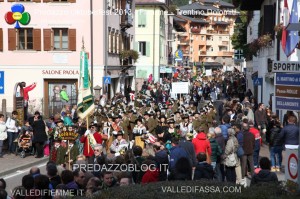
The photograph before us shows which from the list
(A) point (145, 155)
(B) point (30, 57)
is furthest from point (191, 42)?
(A) point (145, 155)

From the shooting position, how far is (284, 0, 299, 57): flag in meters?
22.3

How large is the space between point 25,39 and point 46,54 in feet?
5.20

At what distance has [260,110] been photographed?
2581 centimetres

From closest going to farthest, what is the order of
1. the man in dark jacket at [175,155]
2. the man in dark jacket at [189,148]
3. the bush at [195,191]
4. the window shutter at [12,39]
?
the bush at [195,191], the man in dark jacket at [175,155], the man in dark jacket at [189,148], the window shutter at [12,39]

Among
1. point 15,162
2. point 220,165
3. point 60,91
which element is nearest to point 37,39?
point 60,91

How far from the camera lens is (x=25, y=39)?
4106cm

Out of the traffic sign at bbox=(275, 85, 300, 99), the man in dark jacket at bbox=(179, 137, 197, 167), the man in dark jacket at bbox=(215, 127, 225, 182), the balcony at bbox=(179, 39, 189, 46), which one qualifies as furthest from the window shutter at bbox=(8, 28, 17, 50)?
the balcony at bbox=(179, 39, 189, 46)

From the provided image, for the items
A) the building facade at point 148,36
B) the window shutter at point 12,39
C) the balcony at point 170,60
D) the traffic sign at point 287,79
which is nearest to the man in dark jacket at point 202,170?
the traffic sign at point 287,79

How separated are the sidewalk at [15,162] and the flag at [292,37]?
936 centimetres

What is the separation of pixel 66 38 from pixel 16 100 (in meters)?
16.5

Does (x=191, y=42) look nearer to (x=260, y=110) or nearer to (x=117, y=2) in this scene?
(x=117, y=2)

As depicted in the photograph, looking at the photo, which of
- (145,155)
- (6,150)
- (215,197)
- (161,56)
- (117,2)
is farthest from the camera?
(161,56)

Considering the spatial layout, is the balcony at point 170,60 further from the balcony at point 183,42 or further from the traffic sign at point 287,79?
the traffic sign at point 287,79

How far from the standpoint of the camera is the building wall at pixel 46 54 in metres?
41.0
